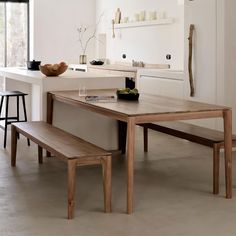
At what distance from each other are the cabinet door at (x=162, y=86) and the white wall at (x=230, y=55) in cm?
82

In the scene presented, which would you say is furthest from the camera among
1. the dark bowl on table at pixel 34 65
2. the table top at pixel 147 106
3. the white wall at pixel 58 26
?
the white wall at pixel 58 26

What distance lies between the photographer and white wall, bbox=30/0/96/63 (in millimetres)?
9438

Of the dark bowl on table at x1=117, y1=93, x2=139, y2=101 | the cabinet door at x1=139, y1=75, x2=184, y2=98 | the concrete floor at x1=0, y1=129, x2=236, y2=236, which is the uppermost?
the cabinet door at x1=139, y1=75, x2=184, y2=98

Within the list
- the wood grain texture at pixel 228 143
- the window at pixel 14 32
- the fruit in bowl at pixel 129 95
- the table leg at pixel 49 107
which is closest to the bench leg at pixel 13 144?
the table leg at pixel 49 107

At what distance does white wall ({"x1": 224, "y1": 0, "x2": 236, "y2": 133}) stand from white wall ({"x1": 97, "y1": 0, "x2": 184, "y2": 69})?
5.98 ft

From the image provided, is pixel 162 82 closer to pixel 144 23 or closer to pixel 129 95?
pixel 144 23

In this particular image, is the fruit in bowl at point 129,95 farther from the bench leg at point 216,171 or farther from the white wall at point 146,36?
the white wall at point 146,36

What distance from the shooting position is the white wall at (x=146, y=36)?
7.37 metres

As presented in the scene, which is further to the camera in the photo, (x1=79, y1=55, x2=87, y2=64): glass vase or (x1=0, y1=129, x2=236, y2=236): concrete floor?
(x1=79, y1=55, x2=87, y2=64): glass vase

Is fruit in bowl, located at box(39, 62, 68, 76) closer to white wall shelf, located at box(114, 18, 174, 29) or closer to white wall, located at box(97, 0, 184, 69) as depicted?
white wall, located at box(97, 0, 184, 69)

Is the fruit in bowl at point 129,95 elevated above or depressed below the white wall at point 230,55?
below

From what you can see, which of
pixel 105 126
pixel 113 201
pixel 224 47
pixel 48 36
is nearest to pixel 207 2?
pixel 224 47

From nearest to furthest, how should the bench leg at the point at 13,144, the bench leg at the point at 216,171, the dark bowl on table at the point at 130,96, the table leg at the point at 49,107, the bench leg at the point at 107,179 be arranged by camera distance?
1. the bench leg at the point at 107,179
2. the bench leg at the point at 216,171
3. the dark bowl on table at the point at 130,96
4. the bench leg at the point at 13,144
5. the table leg at the point at 49,107

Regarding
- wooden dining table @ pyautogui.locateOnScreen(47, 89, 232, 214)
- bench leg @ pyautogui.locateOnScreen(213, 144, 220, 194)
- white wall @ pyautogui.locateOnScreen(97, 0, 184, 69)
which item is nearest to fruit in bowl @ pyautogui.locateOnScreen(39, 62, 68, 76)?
wooden dining table @ pyautogui.locateOnScreen(47, 89, 232, 214)
